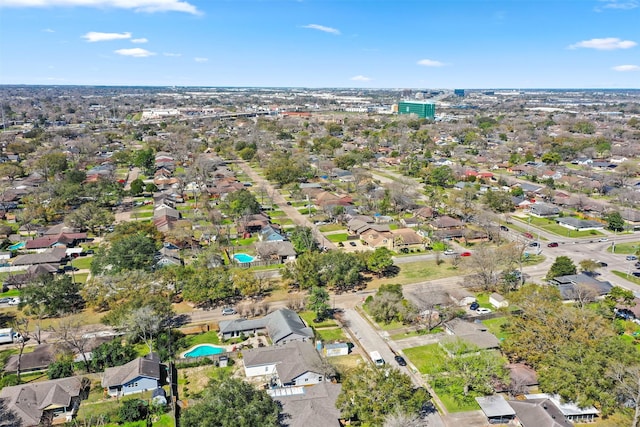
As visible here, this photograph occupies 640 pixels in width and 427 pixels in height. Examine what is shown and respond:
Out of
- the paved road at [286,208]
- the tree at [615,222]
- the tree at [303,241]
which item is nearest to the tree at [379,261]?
the tree at [303,241]

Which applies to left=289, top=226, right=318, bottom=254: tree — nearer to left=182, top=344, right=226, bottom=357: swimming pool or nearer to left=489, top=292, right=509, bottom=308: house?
left=182, top=344, right=226, bottom=357: swimming pool

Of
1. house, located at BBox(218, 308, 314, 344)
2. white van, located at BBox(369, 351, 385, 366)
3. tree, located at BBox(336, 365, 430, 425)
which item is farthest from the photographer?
house, located at BBox(218, 308, 314, 344)

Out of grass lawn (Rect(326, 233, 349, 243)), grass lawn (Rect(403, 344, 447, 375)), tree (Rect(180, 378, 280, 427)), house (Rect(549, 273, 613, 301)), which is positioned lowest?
grass lawn (Rect(403, 344, 447, 375))

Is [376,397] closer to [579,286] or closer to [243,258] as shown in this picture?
[579,286]

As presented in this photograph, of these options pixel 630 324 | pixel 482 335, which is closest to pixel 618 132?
pixel 630 324

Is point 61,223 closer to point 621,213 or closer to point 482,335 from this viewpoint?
point 482,335

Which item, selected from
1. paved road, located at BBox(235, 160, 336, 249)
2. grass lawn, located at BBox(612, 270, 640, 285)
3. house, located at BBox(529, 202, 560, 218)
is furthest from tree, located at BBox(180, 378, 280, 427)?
house, located at BBox(529, 202, 560, 218)
